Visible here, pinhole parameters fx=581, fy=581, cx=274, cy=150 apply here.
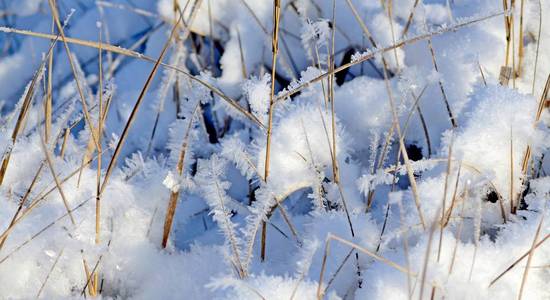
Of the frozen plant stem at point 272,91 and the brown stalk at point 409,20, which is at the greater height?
the brown stalk at point 409,20

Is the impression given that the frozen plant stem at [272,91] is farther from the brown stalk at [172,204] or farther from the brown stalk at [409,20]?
the brown stalk at [409,20]

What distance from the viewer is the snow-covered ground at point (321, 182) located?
2.95 feet

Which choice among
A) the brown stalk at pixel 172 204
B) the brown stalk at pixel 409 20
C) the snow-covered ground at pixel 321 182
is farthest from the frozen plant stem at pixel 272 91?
the brown stalk at pixel 409 20

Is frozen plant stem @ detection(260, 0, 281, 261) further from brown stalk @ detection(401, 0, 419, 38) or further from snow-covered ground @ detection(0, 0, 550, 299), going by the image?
brown stalk @ detection(401, 0, 419, 38)

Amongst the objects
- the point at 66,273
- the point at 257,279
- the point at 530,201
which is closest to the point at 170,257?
the point at 66,273

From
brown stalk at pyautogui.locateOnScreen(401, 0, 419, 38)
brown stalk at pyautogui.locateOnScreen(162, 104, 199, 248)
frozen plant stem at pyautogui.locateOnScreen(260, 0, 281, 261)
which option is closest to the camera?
frozen plant stem at pyautogui.locateOnScreen(260, 0, 281, 261)

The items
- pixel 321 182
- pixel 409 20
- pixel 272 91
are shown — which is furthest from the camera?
pixel 409 20

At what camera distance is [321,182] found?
1.07 m

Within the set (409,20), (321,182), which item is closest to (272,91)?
(321,182)

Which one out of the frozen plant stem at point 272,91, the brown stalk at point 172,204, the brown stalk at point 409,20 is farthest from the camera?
the brown stalk at point 409,20

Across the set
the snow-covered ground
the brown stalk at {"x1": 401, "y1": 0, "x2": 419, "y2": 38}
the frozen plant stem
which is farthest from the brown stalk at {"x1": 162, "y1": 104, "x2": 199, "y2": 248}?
the brown stalk at {"x1": 401, "y1": 0, "x2": 419, "y2": 38}

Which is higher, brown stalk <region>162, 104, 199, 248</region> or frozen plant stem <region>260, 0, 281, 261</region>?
frozen plant stem <region>260, 0, 281, 261</region>

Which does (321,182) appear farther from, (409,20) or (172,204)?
(409,20)

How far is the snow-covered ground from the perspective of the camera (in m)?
0.90
